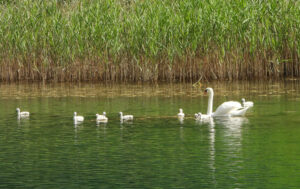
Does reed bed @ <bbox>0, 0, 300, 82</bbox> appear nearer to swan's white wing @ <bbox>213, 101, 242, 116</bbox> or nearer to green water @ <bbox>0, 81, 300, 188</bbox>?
green water @ <bbox>0, 81, 300, 188</bbox>

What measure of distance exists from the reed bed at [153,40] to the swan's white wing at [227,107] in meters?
8.52

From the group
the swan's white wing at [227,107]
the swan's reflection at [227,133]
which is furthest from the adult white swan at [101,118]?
the swan's white wing at [227,107]

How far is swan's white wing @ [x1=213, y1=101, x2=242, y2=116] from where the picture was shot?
60.9 ft

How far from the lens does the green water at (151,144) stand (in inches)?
452

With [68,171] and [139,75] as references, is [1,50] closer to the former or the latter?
[139,75]

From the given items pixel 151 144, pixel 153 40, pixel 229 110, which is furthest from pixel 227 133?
pixel 153 40

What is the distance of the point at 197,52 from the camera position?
2802 cm

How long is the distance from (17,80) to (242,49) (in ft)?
28.7

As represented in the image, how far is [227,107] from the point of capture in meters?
18.6

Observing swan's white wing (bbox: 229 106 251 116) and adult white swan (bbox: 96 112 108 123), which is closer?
adult white swan (bbox: 96 112 108 123)

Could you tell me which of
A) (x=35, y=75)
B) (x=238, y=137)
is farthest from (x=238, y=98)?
(x=35, y=75)

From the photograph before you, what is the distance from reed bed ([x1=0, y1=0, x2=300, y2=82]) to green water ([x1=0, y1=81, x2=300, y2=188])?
4.06 metres

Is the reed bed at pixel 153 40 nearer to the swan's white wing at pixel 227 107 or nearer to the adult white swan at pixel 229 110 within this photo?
the adult white swan at pixel 229 110

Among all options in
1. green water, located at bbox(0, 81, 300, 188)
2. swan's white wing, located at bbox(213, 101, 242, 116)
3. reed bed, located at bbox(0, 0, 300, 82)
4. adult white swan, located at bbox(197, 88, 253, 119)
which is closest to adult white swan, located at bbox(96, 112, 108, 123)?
green water, located at bbox(0, 81, 300, 188)
